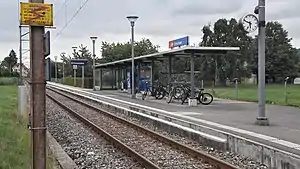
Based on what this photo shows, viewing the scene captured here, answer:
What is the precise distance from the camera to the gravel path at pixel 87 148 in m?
10.1

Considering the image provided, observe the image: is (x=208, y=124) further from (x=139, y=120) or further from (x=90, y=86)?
(x=90, y=86)

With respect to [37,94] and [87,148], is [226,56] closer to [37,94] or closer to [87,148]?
[87,148]

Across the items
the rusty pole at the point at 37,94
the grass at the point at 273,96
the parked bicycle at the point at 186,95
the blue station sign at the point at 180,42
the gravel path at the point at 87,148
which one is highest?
the blue station sign at the point at 180,42

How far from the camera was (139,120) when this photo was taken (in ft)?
64.1

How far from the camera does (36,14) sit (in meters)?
5.98

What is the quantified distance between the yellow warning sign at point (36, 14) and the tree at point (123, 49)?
3011 inches

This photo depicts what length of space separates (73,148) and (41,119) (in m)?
6.59

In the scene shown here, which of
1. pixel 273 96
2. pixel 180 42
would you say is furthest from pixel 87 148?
pixel 273 96

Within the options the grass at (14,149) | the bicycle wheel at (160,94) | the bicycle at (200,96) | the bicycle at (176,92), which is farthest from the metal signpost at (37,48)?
the bicycle wheel at (160,94)

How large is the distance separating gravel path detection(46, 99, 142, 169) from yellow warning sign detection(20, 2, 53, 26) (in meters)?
4.50

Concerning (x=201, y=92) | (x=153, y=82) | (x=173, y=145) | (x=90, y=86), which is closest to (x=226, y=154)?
(x=173, y=145)

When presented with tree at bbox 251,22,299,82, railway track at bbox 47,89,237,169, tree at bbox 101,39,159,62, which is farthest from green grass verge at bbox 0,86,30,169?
tree at bbox 101,39,159,62

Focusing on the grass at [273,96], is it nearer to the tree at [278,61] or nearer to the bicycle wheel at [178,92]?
the bicycle wheel at [178,92]

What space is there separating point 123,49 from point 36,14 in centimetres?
7965
